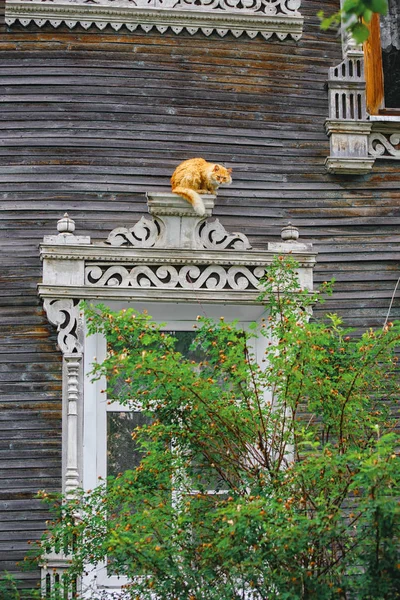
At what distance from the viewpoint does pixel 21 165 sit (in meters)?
10.2

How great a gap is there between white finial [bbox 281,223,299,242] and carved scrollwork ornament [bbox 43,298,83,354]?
1903mm

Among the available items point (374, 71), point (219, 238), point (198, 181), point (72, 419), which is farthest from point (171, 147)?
point (72, 419)

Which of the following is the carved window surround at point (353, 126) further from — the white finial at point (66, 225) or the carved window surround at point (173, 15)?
the white finial at point (66, 225)

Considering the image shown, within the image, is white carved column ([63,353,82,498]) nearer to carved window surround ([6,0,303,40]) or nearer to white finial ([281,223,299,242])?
white finial ([281,223,299,242])

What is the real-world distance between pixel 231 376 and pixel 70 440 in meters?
1.88

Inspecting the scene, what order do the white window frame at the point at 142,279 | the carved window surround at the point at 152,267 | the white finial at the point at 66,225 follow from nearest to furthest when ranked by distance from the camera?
the white window frame at the point at 142,279
the carved window surround at the point at 152,267
the white finial at the point at 66,225

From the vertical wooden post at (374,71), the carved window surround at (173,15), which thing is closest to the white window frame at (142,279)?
the vertical wooden post at (374,71)

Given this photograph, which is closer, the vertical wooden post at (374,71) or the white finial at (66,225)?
the white finial at (66,225)

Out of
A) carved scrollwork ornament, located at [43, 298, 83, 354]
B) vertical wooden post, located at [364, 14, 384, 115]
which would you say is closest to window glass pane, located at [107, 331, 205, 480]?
carved scrollwork ornament, located at [43, 298, 83, 354]

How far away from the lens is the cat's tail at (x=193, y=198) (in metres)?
10.0

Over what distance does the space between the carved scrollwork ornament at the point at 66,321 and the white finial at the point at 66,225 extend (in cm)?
59

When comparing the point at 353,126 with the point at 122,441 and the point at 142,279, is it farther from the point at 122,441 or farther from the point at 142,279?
the point at 122,441

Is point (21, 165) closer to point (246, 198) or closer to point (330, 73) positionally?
point (246, 198)

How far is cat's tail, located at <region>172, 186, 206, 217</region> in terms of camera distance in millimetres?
10008
